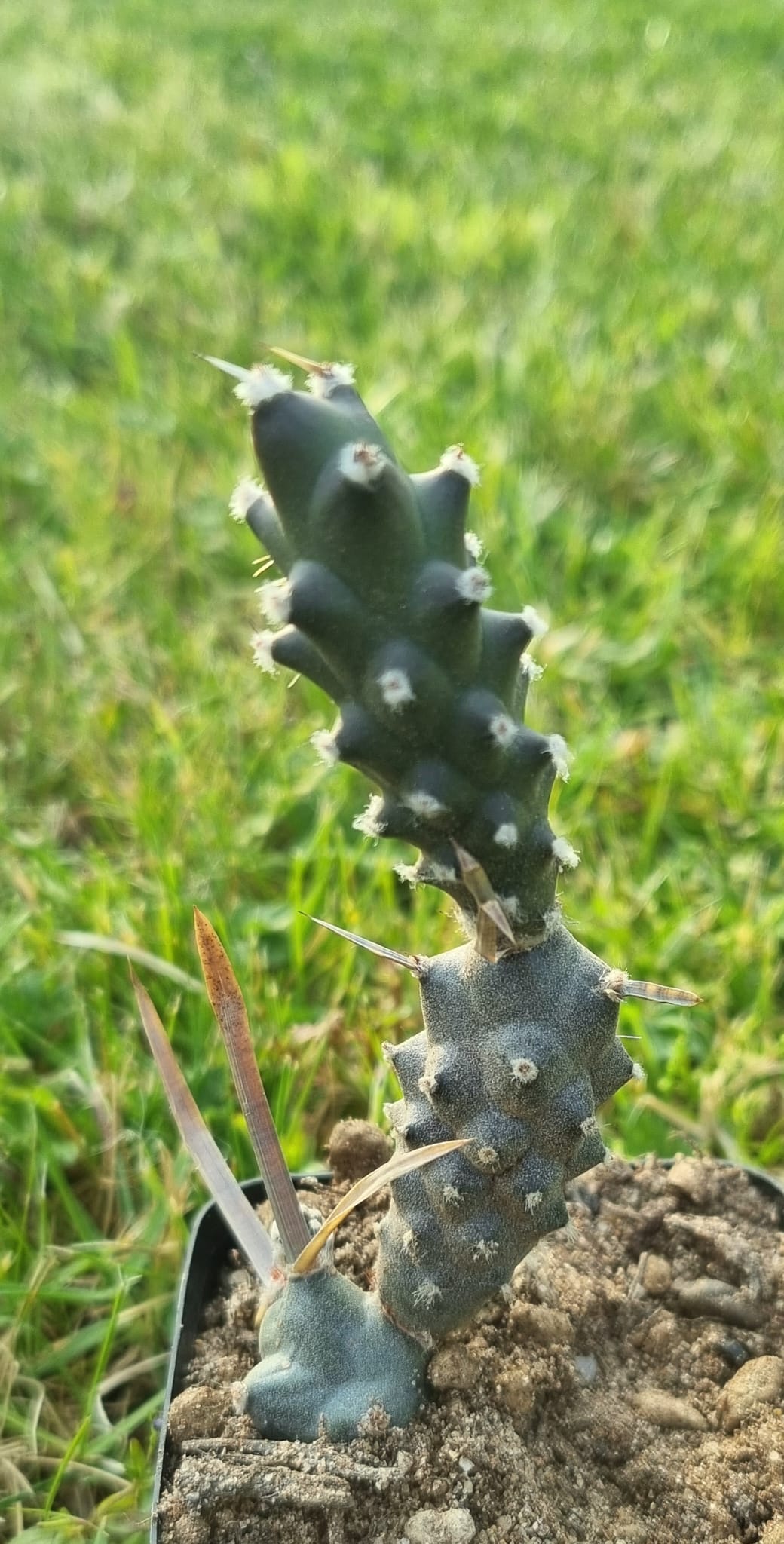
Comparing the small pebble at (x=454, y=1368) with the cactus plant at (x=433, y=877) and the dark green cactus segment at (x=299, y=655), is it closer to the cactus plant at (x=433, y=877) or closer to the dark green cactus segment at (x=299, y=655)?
the cactus plant at (x=433, y=877)

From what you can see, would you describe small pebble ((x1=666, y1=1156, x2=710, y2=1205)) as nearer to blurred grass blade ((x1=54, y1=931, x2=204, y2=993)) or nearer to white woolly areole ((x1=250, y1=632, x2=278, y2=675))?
blurred grass blade ((x1=54, y1=931, x2=204, y2=993))

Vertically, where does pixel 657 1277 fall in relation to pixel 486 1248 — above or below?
below

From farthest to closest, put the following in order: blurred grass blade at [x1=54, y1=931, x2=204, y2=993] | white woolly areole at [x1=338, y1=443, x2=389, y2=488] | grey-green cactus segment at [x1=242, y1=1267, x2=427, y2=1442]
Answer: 1. blurred grass blade at [x1=54, y1=931, x2=204, y2=993]
2. grey-green cactus segment at [x1=242, y1=1267, x2=427, y2=1442]
3. white woolly areole at [x1=338, y1=443, x2=389, y2=488]

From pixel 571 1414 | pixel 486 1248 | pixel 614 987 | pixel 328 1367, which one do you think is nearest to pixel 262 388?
pixel 614 987

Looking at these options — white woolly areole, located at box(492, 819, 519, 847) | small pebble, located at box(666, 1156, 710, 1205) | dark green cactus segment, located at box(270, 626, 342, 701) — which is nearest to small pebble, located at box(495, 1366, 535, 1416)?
small pebble, located at box(666, 1156, 710, 1205)

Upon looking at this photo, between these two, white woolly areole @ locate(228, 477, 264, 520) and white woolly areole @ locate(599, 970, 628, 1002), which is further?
white woolly areole @ locate(599, 970, 628, 1002)

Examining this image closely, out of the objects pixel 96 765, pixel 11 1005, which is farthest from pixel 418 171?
pixel 11 1005

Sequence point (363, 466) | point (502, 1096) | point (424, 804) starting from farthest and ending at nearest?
point (502, 1096), point (424, 804), point (363, 466)

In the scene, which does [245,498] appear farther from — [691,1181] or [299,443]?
[691,1181]

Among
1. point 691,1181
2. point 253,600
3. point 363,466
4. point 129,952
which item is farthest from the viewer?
point 253,600
